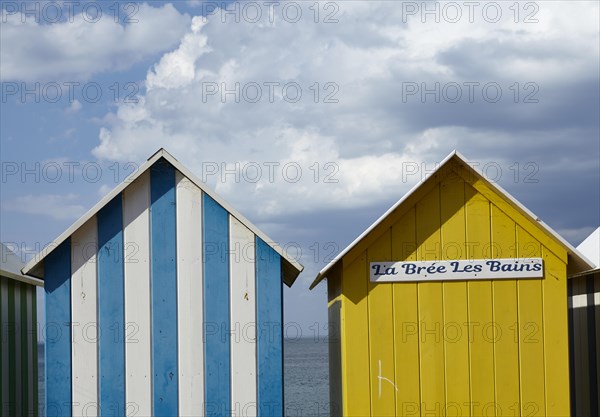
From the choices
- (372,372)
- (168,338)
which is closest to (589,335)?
(372,372)

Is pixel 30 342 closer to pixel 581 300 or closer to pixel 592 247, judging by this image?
pixel 581 300

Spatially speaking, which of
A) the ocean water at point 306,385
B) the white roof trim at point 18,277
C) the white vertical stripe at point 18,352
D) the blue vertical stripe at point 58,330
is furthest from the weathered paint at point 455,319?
the ocean water at point 306,385

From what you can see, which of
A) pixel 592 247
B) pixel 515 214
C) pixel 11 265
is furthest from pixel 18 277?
pixel 592 247

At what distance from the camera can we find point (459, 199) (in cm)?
1075

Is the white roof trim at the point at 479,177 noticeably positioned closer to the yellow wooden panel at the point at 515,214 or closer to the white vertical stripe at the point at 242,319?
the yellow wooden panel at the point at 515,214

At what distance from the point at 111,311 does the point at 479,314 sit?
4.04m

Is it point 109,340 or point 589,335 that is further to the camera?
point 589,335

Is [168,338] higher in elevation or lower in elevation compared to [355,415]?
higher

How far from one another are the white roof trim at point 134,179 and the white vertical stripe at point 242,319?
9 cm

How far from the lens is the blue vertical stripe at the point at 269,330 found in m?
10.2

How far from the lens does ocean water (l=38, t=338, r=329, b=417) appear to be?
53.7m

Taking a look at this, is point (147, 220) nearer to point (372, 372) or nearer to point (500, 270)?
point (372, 372)

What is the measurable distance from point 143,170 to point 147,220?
0.54 metres

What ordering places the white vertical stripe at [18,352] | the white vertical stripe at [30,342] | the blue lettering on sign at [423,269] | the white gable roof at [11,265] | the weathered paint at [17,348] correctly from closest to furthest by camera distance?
the blue lettering on sign at [423,269]
the white gable roof at [11,265]
the weathered paint at [17,348]
the white vertical stripe at [18,352]
the white vertical stripe at [30,342]
